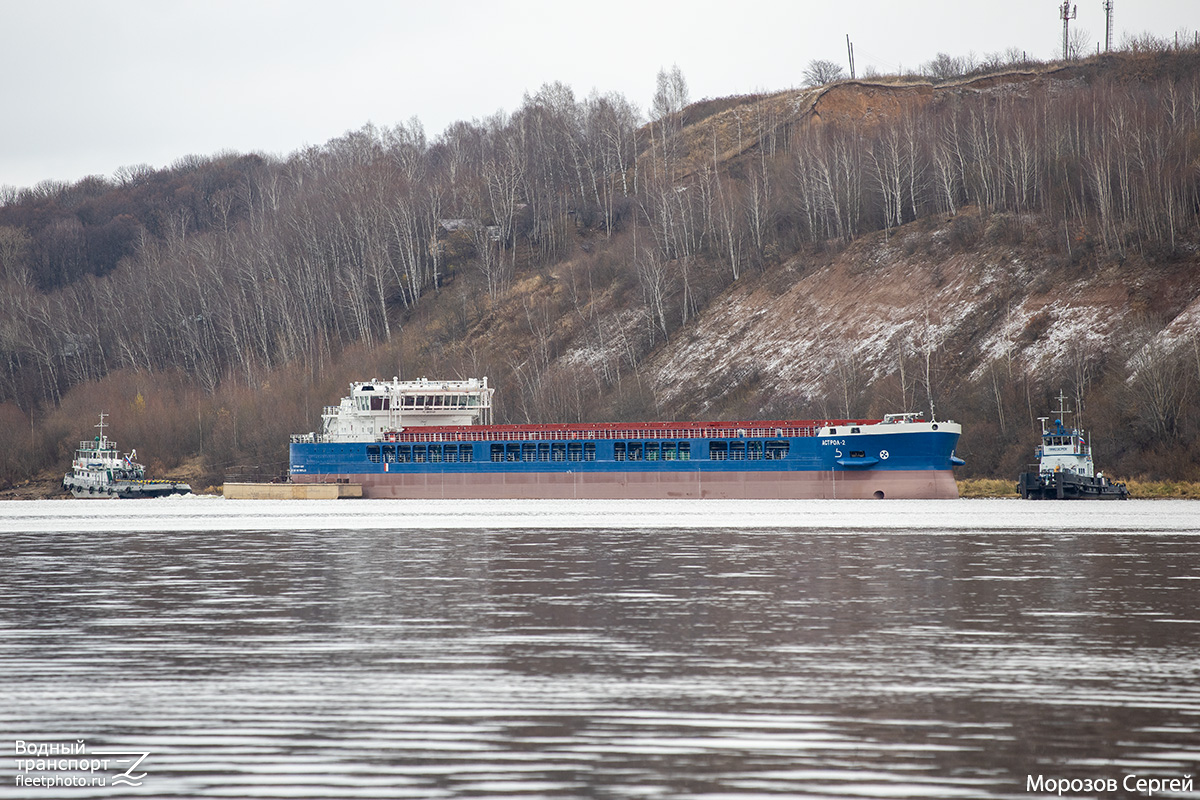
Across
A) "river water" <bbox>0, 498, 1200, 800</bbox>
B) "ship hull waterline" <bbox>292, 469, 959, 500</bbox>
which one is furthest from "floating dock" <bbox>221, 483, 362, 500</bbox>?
"river water" <bbox>0, 498, 1200, 800</bbox>

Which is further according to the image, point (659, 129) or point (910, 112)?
point (659, 129)

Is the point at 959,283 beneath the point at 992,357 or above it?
above

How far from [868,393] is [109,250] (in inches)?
5169

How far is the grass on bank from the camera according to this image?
60688 mm

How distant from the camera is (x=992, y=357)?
79.0 m

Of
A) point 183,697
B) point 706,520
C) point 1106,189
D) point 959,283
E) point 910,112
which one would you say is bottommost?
point 706,520

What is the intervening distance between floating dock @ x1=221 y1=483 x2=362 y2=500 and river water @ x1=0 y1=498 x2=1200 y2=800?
46.6m

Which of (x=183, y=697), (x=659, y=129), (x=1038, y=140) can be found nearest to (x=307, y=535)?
(x=183, y=697)

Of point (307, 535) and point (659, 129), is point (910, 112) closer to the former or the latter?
point (659, 129)

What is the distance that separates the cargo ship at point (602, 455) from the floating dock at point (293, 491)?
0.57 m

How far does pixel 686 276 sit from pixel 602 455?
4150 cm

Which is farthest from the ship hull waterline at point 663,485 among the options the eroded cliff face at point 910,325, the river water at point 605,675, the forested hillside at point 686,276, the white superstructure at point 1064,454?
the river water at point 605,675

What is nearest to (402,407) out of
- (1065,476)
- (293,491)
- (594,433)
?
(293,491)

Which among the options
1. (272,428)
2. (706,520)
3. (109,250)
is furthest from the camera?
(109,250)
